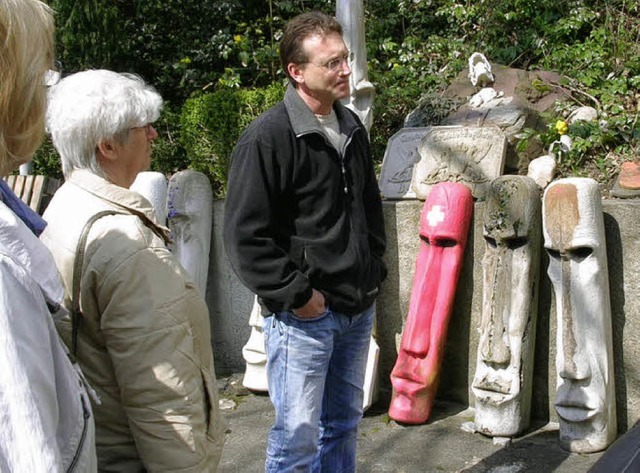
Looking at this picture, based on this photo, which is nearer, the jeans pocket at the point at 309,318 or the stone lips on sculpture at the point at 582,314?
the jeans pocket at the point at 309,318

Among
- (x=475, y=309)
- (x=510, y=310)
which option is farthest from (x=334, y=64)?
(x=475, y=309)

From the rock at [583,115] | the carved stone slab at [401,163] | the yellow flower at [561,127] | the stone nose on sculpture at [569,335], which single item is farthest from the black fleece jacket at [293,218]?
the rock at [583,115]

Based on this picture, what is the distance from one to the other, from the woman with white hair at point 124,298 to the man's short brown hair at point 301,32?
0.92 m

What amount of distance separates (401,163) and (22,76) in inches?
142

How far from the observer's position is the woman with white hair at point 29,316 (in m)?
1.08

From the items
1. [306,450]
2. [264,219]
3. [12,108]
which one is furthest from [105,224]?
[306,450]

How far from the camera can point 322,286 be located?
2.58 metres

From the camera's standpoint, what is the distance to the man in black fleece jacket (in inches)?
99.5

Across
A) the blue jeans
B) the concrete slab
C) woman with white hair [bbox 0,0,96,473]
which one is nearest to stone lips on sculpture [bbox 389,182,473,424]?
the concrete slab

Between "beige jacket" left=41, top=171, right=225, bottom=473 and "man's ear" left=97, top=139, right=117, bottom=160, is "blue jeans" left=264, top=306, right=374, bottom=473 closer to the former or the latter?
"beige jacket" left=41, top=171, right=225, bottom=473

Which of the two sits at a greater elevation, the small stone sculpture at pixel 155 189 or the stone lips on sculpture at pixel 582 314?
the small stone sculpture at pixel 155 189

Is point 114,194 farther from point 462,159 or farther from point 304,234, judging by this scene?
point 462,159

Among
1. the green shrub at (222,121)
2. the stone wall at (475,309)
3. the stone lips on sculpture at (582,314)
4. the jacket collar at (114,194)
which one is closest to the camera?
the jacket collar at (114,194)

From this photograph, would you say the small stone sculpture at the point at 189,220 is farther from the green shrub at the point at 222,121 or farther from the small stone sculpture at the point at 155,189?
the green shrub at the point at 222,121
